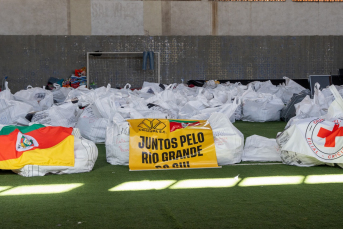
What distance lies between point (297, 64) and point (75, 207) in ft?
37.9

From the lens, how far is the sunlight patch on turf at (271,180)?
2658mm

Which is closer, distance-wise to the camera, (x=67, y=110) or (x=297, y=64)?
(x=67, y=110)

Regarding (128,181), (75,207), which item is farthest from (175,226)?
(128,181)

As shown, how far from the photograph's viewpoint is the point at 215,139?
3211 millimetres

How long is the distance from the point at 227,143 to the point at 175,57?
912cm

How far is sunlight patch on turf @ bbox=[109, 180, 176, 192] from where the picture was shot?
8.32ft

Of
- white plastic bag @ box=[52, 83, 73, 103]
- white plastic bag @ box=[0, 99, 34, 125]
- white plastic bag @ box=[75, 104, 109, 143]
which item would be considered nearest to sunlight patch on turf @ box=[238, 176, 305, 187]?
white plastic bag @ box=[75, 104, 109, 143]

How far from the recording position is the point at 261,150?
11.3ft

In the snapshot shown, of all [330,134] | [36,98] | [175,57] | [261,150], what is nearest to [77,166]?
[261,150]

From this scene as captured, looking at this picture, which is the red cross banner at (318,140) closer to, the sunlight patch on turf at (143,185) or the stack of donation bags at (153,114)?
the stack of donation bags at (153,114)

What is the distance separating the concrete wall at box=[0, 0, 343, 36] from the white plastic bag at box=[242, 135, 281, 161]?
900 centimetres

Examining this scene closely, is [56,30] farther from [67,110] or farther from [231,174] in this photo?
[231,174]

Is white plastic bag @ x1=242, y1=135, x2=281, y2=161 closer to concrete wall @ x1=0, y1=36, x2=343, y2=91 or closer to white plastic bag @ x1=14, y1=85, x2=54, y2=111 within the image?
white plastic bag @ x1=14, y1=85, x2=54, y2=111

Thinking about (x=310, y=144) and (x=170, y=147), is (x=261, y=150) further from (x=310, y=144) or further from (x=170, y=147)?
(x=170, y=147)
